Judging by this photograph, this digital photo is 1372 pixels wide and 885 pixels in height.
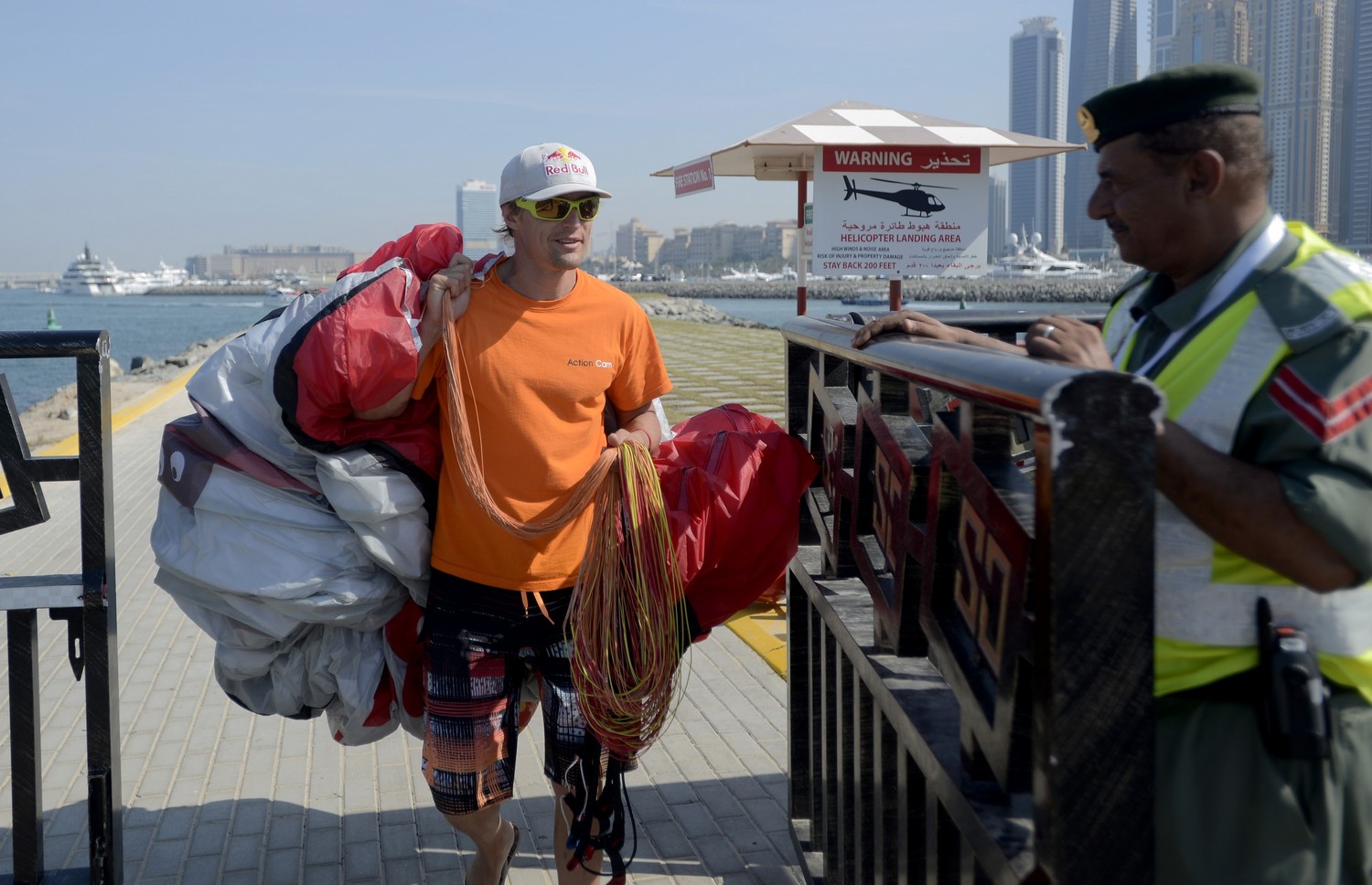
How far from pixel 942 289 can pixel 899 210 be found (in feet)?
320

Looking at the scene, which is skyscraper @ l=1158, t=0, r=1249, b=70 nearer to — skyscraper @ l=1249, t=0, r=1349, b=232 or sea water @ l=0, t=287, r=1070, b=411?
skyscraper @ l=1249, t=0, r=1349, b=232

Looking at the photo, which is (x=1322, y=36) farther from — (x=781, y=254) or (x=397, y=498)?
(x=781, y=254)

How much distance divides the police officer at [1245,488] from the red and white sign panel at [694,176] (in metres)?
8.24

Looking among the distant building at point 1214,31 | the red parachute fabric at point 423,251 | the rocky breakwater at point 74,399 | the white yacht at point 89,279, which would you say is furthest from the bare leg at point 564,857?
the white yacht at point 89,279

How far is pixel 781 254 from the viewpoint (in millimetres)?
153625

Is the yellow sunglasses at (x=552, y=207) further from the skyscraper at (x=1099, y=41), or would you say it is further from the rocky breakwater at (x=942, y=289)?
the rocky breakwater at (x=942, y=289)

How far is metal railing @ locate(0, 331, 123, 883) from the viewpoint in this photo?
113 inches

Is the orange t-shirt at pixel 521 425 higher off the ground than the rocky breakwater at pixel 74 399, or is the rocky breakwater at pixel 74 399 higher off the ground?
the orange t-shirt at pixel 521 425

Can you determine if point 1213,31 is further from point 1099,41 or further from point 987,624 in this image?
point 1099,41

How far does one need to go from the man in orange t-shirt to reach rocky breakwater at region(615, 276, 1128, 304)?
200ft

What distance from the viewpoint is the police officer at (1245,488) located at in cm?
144

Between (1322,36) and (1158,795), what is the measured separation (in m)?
17.5

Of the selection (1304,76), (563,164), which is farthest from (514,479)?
(1304,76)

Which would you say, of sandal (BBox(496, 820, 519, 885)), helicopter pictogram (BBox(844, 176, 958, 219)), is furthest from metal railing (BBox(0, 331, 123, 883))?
helicopter pictogram (BBox(844, 176, 958, 219))
